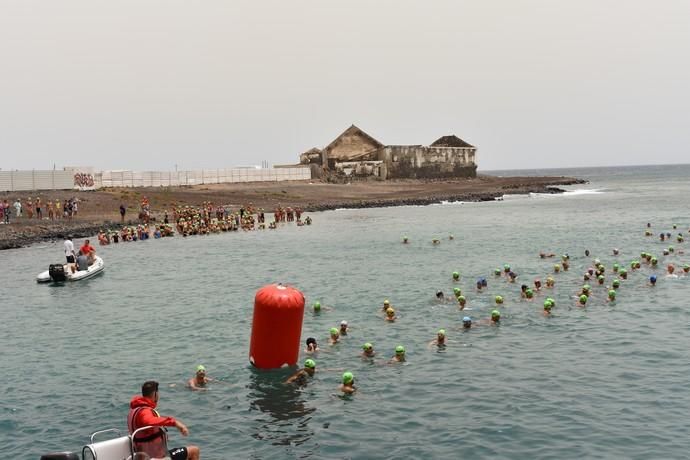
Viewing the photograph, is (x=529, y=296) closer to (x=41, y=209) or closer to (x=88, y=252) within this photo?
(x=88, y=252)

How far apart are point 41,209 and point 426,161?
2985 inches

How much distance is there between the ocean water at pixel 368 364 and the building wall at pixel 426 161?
260 ft

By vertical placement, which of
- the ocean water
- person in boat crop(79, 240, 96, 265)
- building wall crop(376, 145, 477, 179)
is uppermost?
building wall crop(376, 145, 477, 179)

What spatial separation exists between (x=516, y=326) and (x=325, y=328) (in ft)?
21.8

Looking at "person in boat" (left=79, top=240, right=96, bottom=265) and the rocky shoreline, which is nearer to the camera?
"person in boat" (left=79, top=240, right=96, bottom=265)

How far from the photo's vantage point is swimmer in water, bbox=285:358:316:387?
1736 centimetres

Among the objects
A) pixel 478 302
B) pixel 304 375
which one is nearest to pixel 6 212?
pixel 478 302

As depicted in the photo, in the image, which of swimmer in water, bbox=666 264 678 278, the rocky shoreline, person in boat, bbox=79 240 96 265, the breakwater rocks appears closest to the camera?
swimmer in water, bbox=666 264 678 278

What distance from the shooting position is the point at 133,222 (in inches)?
2474

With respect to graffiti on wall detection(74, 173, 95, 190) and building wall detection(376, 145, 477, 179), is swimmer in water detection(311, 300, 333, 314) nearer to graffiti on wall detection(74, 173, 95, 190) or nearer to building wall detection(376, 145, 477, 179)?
graffiti on wall detection(74, 173, 95, 190)

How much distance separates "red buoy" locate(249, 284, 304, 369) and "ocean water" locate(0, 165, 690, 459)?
0.59m

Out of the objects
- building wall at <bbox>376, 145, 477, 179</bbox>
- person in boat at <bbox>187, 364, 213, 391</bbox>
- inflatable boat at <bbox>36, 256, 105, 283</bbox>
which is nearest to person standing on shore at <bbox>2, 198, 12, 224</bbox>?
inflatable boat at <bbox>36, 256, 105, 283</bbox>

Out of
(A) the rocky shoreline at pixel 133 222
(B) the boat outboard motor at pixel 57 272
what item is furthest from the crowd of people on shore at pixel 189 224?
(B) the boat outboard motor at pixel 57 272

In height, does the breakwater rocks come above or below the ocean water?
above
